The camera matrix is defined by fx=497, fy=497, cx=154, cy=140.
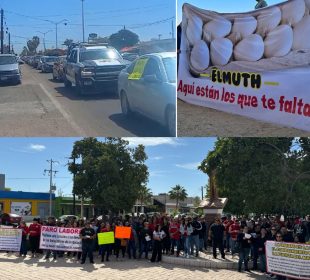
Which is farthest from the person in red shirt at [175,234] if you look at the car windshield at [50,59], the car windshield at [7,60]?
→ the car windshield at [7,60]

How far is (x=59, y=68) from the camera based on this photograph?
9.97m

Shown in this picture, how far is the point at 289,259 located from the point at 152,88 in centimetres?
391

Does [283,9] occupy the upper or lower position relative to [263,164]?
upper

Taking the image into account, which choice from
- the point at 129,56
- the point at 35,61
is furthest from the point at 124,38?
the point at 35,61

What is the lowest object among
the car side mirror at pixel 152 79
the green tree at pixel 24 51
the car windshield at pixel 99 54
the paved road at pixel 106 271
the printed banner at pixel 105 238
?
the paved road at pixel 106 271

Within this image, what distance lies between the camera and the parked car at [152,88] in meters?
9.24

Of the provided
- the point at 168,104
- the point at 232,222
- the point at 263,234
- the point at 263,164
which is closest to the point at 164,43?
the point at 168,104

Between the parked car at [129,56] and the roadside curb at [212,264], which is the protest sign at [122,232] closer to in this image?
the roadside curb at [212,264]

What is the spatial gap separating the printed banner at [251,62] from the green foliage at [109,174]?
11.9 feet

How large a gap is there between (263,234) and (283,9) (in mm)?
4248

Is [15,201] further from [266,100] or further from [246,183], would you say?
Result: [266,100]

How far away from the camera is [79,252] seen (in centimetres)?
1089

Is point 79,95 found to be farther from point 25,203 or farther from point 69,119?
point 25,203

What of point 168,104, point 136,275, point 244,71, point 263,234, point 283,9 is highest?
point 283,9
